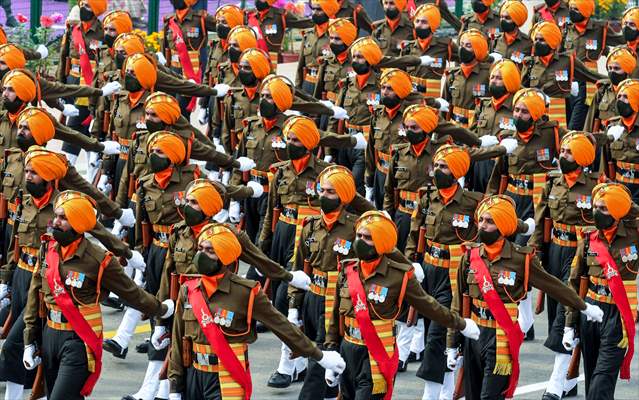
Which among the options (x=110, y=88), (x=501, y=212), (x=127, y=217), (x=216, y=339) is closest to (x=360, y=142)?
(x=110, y=88)

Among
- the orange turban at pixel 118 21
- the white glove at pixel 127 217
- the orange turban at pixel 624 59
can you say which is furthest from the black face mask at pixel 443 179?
the orange turban at pixel 118 21

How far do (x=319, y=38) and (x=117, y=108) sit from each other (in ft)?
15.7

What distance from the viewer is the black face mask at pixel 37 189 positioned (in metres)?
16.9

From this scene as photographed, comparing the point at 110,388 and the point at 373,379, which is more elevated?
the point at 373,379

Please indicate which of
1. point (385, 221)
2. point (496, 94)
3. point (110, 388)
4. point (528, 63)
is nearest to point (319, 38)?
point (528, 63)

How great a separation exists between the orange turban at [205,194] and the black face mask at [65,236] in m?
1.60

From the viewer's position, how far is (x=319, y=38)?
25859 millimetres

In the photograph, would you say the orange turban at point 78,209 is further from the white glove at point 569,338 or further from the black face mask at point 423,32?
the black face mask at point 423,32

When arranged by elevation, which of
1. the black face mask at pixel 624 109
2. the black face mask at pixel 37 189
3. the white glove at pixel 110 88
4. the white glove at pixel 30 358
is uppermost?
the black face mask at pixel 624 109

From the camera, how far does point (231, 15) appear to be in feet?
84.1

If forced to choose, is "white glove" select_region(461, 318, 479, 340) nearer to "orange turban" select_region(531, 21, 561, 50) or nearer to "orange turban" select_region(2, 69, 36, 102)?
"orange turban" select_region(2, 69, 36, 102)

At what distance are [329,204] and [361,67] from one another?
620 cm

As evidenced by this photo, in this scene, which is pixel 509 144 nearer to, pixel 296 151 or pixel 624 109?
pixel 624 109

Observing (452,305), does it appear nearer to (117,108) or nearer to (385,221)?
(385,221)
